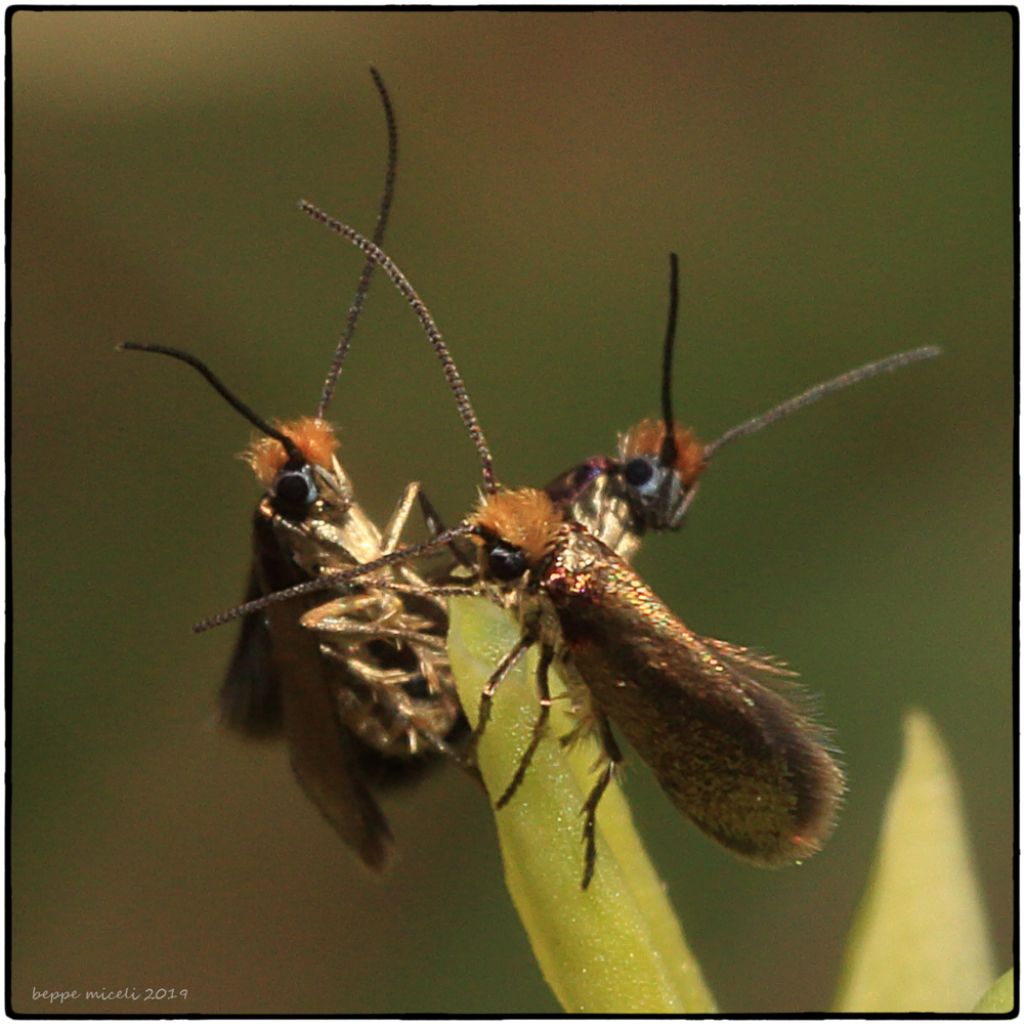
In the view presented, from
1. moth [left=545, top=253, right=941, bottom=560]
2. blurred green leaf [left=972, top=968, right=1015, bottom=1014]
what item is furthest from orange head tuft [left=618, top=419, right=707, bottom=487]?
blurred green leaf [left=972, top=968, right=1015, bottom=1014]

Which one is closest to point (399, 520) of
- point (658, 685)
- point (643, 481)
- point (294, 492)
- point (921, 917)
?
point (294, 492)

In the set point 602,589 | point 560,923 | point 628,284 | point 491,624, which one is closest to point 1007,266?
point 628,284

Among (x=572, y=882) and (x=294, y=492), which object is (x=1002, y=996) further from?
(x=294, y=492)

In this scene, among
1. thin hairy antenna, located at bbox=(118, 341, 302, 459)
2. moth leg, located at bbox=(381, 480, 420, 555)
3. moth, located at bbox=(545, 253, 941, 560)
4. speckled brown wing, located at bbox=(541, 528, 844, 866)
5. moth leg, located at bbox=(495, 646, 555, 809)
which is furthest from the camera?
moth, located at bbox=(545, 253, 941, 560)

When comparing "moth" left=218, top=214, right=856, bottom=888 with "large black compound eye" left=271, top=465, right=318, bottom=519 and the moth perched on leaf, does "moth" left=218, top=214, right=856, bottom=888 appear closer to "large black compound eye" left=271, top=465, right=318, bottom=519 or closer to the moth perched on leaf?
the moth perched on leaf

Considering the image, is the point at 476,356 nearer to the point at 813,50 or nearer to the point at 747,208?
the point at 747,208
